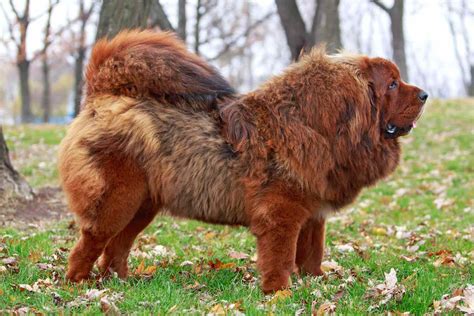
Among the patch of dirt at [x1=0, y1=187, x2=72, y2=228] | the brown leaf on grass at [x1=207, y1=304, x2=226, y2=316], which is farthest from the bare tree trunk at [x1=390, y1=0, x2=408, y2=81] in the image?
the brown leaf on grass at [x1=207, y1=304, x2=226, y2=316]

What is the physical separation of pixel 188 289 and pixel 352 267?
68.3 inches

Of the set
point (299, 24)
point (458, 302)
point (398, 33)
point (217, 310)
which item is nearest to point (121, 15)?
point (217, 310)

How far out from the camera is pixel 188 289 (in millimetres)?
5012

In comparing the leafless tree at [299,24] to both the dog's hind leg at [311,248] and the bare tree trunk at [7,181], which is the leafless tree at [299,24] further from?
the dog's hind leg at [311,248]

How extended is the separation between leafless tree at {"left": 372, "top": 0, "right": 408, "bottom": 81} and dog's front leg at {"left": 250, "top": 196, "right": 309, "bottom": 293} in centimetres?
1882

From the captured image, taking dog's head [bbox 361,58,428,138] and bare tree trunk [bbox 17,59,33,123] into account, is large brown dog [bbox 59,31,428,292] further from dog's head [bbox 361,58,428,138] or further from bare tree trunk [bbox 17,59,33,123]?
bare tree trunk [bbox 17,59,33,123]

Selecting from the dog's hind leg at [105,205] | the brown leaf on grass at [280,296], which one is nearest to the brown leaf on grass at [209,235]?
the dog's hind leg at [105,205]

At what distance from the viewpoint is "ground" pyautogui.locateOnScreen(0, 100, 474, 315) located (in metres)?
4.43

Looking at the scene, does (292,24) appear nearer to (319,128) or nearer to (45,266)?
(319,128)

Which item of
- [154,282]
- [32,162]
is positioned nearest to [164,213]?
[154,282]

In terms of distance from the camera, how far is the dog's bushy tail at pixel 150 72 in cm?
520

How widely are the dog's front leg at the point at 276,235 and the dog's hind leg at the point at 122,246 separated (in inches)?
43.1

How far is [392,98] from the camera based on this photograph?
5.25m

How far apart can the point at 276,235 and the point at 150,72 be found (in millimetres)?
1706
